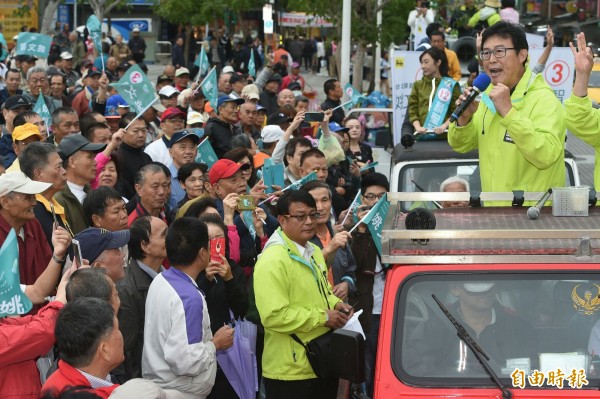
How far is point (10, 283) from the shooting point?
5.21 meters

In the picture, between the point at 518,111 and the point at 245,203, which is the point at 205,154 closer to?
the point at 245,203

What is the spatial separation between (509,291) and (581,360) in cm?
44

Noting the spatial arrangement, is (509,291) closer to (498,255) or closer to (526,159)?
(498,255)

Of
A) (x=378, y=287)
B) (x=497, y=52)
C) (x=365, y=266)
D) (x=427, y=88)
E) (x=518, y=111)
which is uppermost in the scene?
(x=497, y=52)

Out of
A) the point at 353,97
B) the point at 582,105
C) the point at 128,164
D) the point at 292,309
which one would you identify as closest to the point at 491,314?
the point at 292,309

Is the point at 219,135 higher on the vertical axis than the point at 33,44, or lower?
lower

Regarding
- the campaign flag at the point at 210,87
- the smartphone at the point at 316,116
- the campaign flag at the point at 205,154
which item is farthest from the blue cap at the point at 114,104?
the campaign flag at the point at 205,154

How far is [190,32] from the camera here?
43.6 m

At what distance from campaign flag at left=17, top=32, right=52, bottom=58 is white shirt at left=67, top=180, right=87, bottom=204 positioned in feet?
30.7

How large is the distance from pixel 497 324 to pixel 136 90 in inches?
304

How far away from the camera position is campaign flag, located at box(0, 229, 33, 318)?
17.0 feet

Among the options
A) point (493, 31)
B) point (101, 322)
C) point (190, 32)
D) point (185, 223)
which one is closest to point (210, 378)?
point (185, 223)

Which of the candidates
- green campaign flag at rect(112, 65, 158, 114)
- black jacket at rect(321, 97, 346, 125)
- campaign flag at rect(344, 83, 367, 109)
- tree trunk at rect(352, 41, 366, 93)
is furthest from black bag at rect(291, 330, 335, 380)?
tree trunk at rect(352, 41, 366, 93)

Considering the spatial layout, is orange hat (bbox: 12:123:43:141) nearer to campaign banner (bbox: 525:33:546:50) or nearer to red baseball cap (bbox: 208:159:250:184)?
red baseball cap (bbox: 208:159:250:184)
